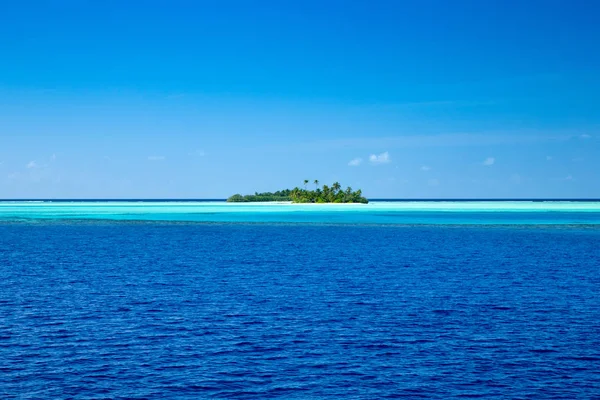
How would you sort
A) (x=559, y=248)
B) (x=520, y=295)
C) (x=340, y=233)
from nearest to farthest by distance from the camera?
(x=520, y=295), (x=559, y=248), (x=340, y=233)

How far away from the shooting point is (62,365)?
58.3ft

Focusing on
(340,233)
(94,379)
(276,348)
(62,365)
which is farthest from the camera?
(340,233)

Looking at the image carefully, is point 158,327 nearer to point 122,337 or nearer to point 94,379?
point 122,337

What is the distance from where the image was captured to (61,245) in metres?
57.7

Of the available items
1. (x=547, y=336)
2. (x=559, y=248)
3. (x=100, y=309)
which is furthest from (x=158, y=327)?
(x=559, y=248)

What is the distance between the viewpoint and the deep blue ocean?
53.5 feet

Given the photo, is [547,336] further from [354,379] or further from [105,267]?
[105,267]

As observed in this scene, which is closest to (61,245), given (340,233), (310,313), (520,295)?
(340,233)

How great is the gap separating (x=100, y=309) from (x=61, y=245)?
116ft

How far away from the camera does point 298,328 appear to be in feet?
72.7

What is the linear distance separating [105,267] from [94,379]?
81.7 feet

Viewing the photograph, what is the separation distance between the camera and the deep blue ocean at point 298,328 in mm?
16312

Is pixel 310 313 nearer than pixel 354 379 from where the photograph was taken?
No

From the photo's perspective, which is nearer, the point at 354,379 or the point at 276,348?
the point at 354,379
